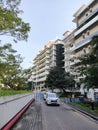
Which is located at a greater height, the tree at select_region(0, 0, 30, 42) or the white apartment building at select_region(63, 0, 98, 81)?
the white apartment building at select_region(63, 0, 98, 81)

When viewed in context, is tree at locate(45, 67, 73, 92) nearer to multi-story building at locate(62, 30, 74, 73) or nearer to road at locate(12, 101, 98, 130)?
multi-story building at locate(62, 30, 74, 73)

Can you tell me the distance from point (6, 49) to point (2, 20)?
11.8ft

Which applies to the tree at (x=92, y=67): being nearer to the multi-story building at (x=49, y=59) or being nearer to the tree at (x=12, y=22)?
the tree at (x=12, y=22)

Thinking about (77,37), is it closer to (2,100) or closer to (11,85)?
(11,85)

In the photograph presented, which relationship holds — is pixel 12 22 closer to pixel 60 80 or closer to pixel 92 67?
pixel 92 67

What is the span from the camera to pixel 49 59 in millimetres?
110188

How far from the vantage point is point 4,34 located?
10555 mm

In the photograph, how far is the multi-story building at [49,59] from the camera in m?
101

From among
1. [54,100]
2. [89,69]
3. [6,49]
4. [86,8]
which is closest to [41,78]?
[86,8]

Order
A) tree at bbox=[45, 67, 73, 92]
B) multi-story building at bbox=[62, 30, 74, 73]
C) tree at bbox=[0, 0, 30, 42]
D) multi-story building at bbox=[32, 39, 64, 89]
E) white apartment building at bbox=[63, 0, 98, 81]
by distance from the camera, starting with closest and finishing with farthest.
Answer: tree at bbox=[0, 0, 30, 42] < white apartment building at bbox=[63, 0, 98, 81] < tree at bbox=[45, 67, 73, 92] < multi-story building at bbox=[62, 30, 74, 73] < multi-story building at bbox=[32, 39, 64, 89]

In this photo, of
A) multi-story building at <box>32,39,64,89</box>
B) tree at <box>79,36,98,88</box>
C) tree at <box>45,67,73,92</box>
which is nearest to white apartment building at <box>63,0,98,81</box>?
tree at <box>45,67,73,92</box>

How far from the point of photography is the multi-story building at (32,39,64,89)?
101419mm

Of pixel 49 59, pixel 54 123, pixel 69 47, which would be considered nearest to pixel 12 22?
pixel 54 123

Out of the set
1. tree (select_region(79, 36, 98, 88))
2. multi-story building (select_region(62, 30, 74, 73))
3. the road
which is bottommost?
the road
